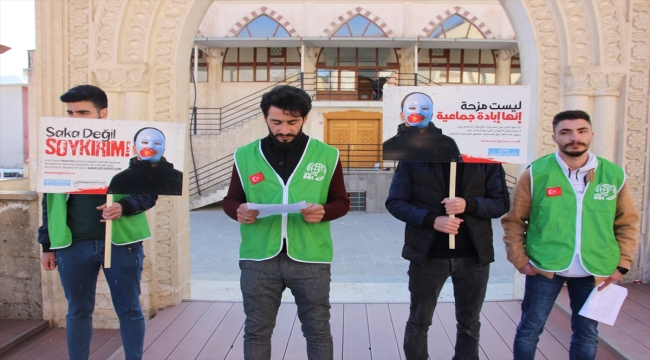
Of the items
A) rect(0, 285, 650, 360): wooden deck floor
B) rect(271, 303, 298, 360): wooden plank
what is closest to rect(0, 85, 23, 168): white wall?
rect(0, 285, 650, 360): wooden deck floor

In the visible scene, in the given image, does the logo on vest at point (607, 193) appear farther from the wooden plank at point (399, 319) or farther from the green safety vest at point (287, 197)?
the wooden plank at point (399, 319)

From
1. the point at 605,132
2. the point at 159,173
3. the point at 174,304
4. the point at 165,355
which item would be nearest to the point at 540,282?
the point at 605,132

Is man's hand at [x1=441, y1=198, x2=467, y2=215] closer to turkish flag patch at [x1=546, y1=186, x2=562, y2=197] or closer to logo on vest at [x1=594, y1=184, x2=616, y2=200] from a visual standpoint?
turkish flag patch at [x1=546, y1=186, x2=562, y2=197]

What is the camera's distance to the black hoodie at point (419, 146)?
2678 mm

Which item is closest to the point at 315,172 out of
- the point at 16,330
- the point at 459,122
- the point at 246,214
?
the point at 246,214

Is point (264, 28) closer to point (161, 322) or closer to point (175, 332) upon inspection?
point (161, 322)

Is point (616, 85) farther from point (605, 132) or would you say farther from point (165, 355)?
point (165, 355)

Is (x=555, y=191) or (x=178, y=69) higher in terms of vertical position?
(x=178, y=69)

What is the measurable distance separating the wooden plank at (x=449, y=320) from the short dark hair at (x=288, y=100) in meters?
2.32

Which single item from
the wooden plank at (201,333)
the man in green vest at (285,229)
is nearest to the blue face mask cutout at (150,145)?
the man in green vest at (285,229)

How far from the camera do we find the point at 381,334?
3.73 m

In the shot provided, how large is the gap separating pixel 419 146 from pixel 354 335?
1848mm

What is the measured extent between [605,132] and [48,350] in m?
5.18

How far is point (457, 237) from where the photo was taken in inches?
106
